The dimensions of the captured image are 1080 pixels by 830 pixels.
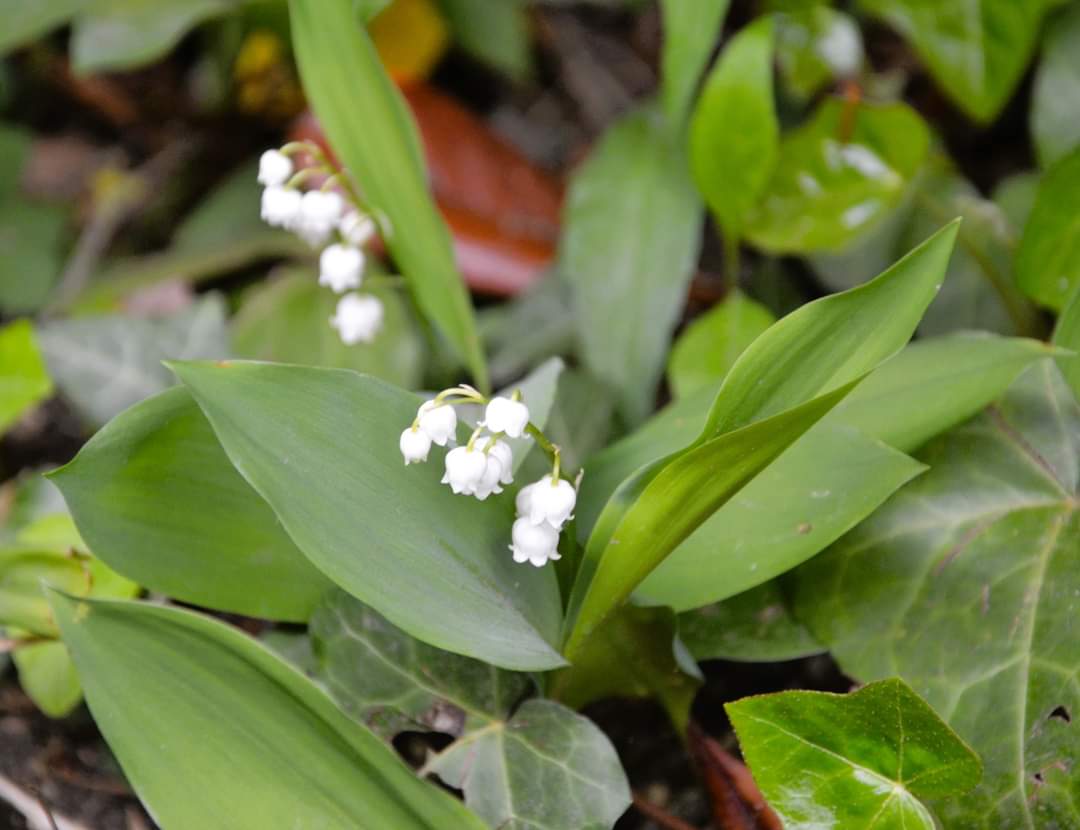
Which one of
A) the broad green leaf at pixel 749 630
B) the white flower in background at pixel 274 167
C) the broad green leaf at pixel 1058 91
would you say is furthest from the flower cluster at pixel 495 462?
the broad green leaf at pixel 1058 91

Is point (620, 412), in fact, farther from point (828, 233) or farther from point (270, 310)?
point (270, 310)

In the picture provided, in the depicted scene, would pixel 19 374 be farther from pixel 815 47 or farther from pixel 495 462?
pixel 815 47

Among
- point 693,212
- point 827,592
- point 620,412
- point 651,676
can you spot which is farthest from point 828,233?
point 651,676

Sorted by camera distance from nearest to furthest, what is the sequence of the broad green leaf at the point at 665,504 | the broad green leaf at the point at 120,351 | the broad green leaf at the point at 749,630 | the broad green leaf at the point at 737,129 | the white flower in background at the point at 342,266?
the broad green leaf at the point at 665,504
the broad green leaf at the point at 749,630
the white flower in background at the point at 342,266
the broad green leaf at the point at 737,129
the broad green leaf at the point at 120,351

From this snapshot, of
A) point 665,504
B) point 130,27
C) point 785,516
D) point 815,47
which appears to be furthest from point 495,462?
point 130,27

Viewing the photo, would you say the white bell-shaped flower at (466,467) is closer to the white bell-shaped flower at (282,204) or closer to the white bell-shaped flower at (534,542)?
the white bell-shaped flower at (534,542)
